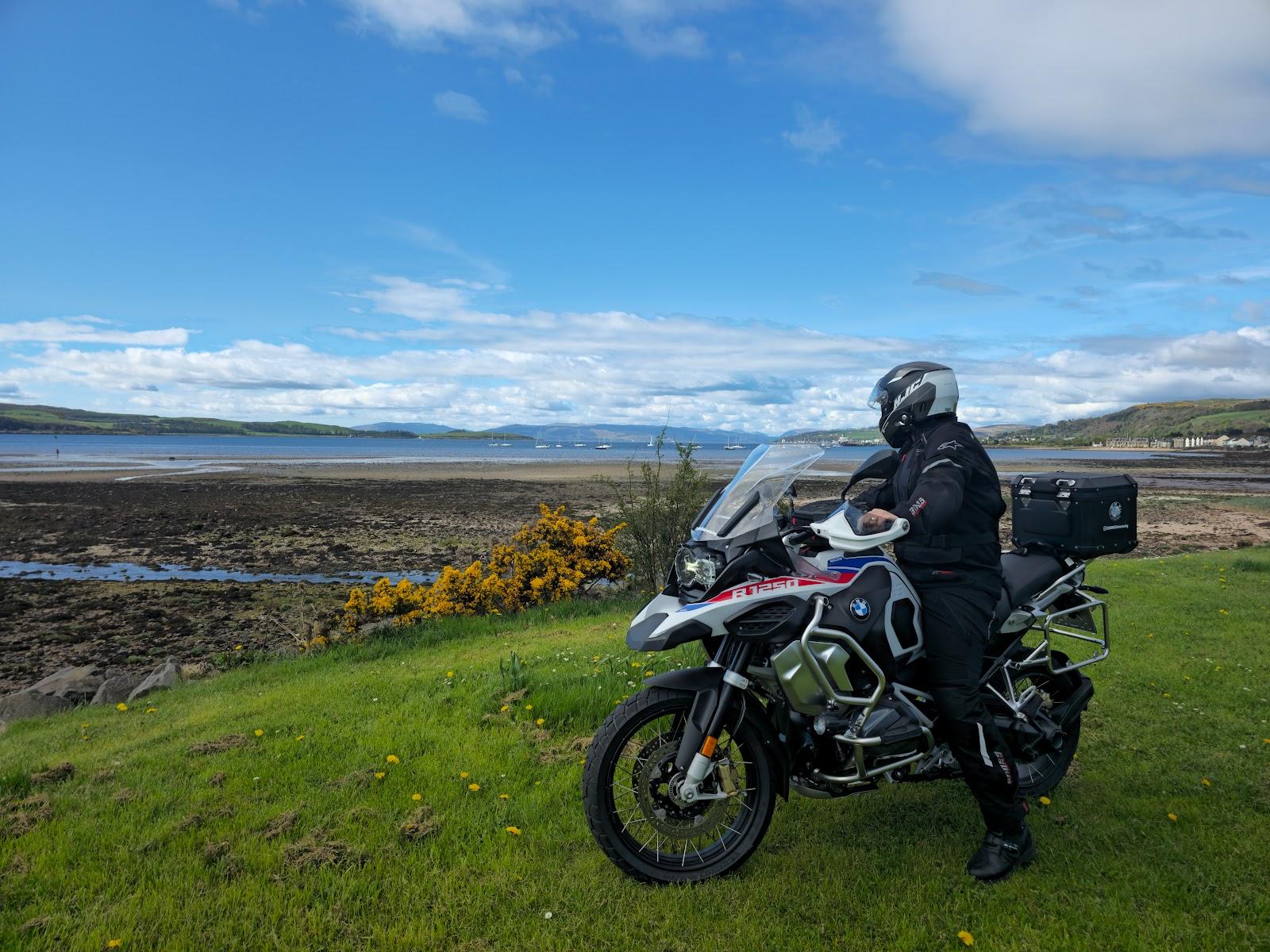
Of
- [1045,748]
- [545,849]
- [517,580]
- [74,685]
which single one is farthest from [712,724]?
[74,685]

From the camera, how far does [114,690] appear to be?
362 inches

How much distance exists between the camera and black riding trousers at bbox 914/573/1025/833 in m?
4.05

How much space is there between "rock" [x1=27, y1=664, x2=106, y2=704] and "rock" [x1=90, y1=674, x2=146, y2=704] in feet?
0.39

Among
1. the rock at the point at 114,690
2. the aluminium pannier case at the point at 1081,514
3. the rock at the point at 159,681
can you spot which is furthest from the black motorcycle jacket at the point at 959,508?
the rock at the point at 114,690

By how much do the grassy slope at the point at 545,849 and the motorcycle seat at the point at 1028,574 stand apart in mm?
1421

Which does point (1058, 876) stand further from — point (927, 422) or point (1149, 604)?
point (1149, 604)

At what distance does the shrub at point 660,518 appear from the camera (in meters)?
13.1

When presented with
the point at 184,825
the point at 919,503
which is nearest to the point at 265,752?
the point at 184,825

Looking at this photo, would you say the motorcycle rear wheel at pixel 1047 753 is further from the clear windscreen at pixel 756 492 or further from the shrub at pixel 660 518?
→ the shrub at pixel 660 518

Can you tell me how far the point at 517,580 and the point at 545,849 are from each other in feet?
27.4

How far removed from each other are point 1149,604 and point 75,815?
37.6 ft

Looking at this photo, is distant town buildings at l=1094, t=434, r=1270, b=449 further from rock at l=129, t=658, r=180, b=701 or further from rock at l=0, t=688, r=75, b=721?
rock at l=0, t=688, r=75, b=721

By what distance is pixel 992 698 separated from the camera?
15.1ft

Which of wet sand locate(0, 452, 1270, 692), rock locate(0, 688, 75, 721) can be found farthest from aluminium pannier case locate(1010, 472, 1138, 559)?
wet sand locate(0, 452, 1270, 692)
